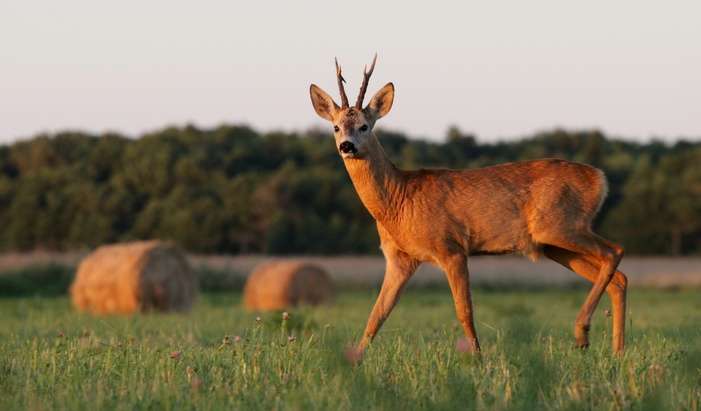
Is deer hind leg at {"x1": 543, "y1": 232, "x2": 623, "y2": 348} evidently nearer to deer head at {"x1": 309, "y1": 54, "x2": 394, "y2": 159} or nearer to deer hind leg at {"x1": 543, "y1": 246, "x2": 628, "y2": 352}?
deer hind leg at {"x1": 543, "y1": 246, "x2": 628, "y2": 352}

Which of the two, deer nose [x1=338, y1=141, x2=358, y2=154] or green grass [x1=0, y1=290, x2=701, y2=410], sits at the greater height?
deer nose [x1=338, y1=141, x2=358, y2=154]

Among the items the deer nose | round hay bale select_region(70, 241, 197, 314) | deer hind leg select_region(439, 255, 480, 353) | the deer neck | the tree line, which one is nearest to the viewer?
deer hind leg select_region(439, 255, 480, 353)

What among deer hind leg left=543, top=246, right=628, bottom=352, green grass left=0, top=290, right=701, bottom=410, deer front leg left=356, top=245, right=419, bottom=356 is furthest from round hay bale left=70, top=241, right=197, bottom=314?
green grass left=0, top=290, right=701, bottom=410

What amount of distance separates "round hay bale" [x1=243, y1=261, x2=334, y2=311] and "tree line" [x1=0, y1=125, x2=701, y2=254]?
20370mm

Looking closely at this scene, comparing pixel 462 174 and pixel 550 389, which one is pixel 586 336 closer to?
pixel 462 174

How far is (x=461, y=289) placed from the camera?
9.02 metres

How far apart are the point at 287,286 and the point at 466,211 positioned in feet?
56.0

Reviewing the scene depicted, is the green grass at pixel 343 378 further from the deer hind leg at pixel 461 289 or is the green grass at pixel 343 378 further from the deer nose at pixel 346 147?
the deer nose at pixel 346 147

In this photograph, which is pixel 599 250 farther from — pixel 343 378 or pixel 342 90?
pixel 343 378

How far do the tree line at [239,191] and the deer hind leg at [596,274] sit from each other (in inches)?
1496

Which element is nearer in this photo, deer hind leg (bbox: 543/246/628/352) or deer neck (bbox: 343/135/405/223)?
deer hind leg (bbox: 543/246/628/352)

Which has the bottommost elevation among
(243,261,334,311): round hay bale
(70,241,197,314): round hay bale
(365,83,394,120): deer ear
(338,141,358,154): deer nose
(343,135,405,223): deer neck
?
(243,261,334,311): round hay bale

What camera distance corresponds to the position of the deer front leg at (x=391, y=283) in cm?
940

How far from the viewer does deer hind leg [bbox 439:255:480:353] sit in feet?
29.2
